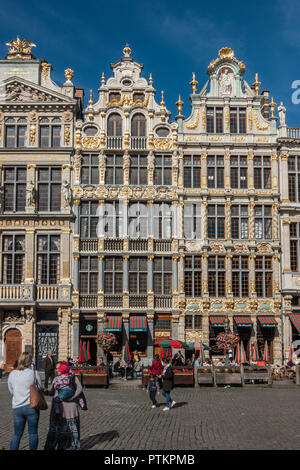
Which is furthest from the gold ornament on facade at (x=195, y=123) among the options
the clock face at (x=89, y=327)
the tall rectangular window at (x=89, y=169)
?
the clock face at (x=89, y=327)

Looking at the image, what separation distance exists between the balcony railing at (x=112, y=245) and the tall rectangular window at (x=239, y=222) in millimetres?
7287

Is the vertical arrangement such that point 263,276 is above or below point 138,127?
below

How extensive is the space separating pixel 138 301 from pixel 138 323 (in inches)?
57.3

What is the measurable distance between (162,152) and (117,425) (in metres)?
24.9

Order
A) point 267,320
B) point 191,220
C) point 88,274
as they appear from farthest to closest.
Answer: point 191,220
point 88,274
point 267,320

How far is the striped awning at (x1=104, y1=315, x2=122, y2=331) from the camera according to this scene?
35.4 metres

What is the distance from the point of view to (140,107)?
38.7m

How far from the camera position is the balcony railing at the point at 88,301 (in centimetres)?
3659

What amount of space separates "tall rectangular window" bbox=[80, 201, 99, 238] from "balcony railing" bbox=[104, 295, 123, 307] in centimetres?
402

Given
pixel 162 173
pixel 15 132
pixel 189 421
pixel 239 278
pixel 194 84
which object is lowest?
pixel 189 421

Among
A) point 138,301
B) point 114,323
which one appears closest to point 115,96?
point 138,301

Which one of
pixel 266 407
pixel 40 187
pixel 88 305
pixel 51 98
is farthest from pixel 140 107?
pixel 266 407

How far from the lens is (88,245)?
122ft

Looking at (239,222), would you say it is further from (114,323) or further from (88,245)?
(114,323)
